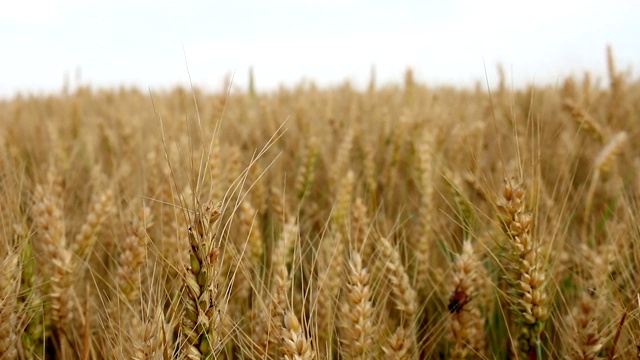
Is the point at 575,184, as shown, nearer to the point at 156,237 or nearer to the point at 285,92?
the point at 156,237

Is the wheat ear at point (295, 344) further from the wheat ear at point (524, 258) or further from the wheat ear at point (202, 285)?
the wheat ear at point (524, 258)

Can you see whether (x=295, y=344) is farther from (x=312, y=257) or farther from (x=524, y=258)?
(x=312, y=257)

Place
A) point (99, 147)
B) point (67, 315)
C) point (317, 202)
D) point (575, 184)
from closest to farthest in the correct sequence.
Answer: point (67, 315)
point (317, 202)
point (575, 184)
point (99, 147)

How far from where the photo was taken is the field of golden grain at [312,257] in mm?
956

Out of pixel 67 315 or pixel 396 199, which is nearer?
pixel 67 315

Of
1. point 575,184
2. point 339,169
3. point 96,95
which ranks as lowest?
point 575,184

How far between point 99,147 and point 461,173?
185 centimetres

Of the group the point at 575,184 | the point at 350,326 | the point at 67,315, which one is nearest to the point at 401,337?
the point at 350,326

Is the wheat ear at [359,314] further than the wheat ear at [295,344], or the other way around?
the wheat ear at [359,314]

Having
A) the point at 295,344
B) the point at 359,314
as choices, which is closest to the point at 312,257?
the point at 359,314

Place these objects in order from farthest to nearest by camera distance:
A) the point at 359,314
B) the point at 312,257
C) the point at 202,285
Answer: the point at 312,257 < the point at 359,314 < the point at 202,285

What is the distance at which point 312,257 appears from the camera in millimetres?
1560

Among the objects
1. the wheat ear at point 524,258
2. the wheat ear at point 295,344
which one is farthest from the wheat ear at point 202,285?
the wheat ear at point 524,258

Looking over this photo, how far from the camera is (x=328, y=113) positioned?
3.13m
